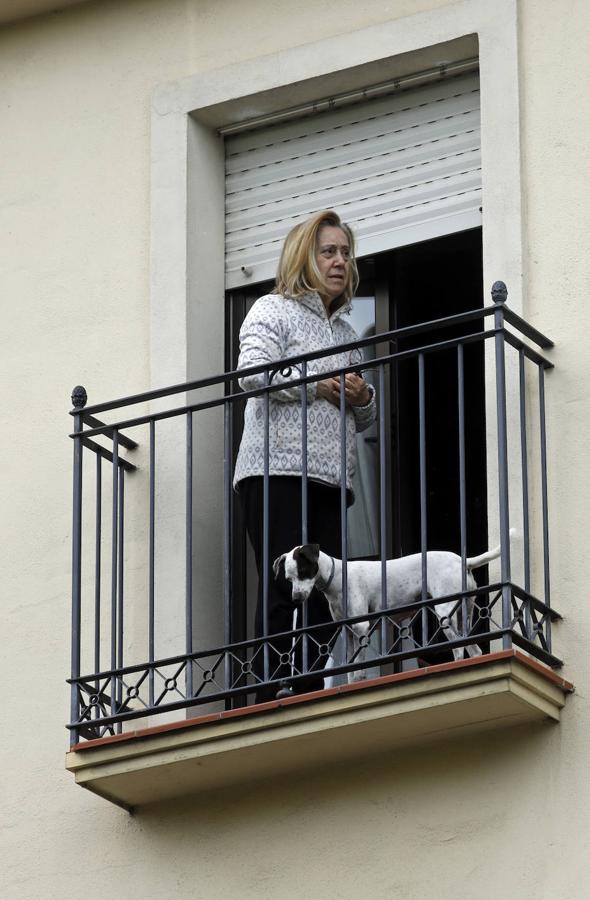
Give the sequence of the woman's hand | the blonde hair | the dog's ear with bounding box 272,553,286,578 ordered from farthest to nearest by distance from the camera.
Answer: the blonde hair < the woman's hand < the dog's ear with bounding box 272,553,286,578

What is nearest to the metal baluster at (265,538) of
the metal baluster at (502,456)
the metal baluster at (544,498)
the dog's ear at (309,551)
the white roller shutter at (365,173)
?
the dog's ear at (309,551)

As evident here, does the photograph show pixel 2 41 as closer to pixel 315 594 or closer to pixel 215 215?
pixel 215 215

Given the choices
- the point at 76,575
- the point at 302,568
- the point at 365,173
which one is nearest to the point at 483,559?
the point at 302,568

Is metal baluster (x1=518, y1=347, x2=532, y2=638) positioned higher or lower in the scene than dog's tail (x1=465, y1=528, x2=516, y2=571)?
higher

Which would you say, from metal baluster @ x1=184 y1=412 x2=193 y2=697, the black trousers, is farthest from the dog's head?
metal baluster @ x1=184 y1=412 x2=193 y2=697

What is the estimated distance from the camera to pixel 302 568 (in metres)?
8.40

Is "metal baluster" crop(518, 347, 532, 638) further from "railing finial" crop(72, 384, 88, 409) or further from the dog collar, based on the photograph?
"railing finial" crop(72, 384, 88, 409)

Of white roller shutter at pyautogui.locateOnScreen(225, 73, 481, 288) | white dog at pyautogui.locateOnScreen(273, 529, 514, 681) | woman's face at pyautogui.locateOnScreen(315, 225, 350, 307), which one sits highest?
white roller shutter at pyautogui.locateOnScreen(225, 73, 481, 288)

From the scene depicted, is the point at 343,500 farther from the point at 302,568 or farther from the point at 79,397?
the point at 79,397

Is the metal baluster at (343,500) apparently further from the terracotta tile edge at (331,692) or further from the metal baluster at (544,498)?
the metal baluster at (544,498)

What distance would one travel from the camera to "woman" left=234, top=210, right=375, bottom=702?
29.2ft

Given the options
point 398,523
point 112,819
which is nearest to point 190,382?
point 398,523

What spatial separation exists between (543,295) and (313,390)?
958 mm

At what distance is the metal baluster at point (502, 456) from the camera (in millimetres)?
8047
